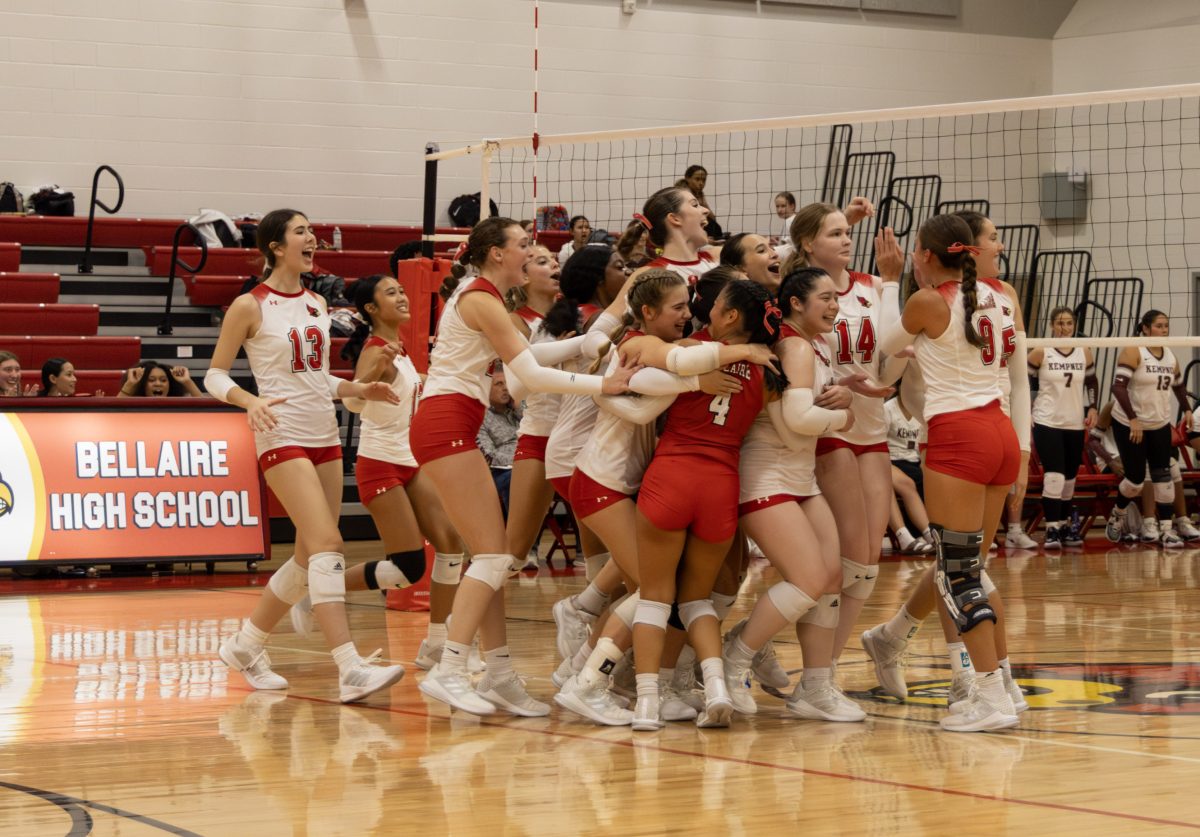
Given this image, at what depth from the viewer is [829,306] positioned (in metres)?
4.96

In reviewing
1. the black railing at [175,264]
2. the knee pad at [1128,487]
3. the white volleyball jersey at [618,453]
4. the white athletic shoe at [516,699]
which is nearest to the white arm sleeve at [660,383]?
the white volleyball jersey at [618,453]

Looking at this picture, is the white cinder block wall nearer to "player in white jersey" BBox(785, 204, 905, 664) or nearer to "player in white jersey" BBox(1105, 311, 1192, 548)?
"player in white jersey" BBox(1105, 311, 1192, 548)

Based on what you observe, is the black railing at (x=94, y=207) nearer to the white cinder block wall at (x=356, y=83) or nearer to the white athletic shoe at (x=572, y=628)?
the white cinder block wall at (x=356, y=83)

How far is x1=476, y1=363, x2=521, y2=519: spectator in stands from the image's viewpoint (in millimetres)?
10484

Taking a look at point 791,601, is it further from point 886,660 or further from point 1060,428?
point 1060,428

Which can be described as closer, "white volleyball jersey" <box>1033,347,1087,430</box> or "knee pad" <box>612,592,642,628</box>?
"knee pad" <box>612,592,642,628</box>

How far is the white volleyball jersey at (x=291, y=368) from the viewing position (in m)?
5.75

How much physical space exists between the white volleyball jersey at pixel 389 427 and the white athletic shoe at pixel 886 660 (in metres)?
2.13

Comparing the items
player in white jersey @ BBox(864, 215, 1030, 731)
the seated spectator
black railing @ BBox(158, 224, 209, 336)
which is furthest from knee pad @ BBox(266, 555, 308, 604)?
black railing @ BBox(158, 224, 209, 336)

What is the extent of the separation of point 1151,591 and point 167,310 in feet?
27.6

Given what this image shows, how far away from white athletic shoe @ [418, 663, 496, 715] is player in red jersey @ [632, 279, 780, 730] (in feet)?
1.93

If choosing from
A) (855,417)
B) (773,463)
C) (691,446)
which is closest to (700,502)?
(691,446)

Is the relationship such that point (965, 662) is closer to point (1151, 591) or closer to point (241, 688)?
point (241, 688)

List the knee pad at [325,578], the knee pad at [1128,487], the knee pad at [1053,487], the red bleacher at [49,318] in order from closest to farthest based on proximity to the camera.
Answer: the knee pad at [325,578] → the knee pad at [1053,487] → the knee pad at [1128,487] → the red bleacher at [49,318]
